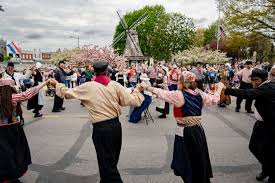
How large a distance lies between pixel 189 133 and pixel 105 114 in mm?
1175

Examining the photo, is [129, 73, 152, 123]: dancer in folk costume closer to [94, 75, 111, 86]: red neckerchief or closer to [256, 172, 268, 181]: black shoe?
[256, 172, 268, 181]: black shoe

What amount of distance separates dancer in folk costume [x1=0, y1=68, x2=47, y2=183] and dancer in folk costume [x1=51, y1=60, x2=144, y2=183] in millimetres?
1194

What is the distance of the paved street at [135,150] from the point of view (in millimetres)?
5516

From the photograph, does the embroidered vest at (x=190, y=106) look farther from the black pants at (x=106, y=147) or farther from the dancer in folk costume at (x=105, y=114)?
the black pants at (x=106, y=147)

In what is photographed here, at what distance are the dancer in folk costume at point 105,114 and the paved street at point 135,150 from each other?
116 centimetres

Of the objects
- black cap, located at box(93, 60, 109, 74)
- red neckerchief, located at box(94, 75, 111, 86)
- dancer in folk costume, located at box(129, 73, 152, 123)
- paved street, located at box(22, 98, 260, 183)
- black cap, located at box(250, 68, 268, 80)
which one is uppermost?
black cap, located at box(93, 60, 109, 74)

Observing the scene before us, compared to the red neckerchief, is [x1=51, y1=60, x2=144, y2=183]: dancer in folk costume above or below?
below

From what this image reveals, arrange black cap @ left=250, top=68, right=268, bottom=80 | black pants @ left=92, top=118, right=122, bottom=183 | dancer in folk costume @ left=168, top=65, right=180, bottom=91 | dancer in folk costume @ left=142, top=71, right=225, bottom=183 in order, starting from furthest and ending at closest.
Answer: dancer in folk costume @ left=168, top=65, right=180, bottom=91
black cap @ left=250, top=68, right=268, bottom=80
dancer in folk costume @ left=142, top=71, right=225, bottom=183
black pants @ left=92, top=118, right=122, bottom=183

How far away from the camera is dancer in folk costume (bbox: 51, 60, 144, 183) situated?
4211 millimetres

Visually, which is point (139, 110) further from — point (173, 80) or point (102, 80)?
point (102, 80)

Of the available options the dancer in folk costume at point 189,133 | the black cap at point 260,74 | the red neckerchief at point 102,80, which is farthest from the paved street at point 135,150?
the red neckerchief at point 102,80

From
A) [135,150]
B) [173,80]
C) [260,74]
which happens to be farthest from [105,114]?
[173,80]

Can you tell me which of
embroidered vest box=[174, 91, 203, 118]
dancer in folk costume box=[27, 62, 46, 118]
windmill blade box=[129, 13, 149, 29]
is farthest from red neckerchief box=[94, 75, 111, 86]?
windmill blade box=[129, 13, 149, 29]

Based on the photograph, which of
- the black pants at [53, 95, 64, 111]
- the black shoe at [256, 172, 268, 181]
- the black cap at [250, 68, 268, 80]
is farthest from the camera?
the black pants at [53, 95, 64, 111]
